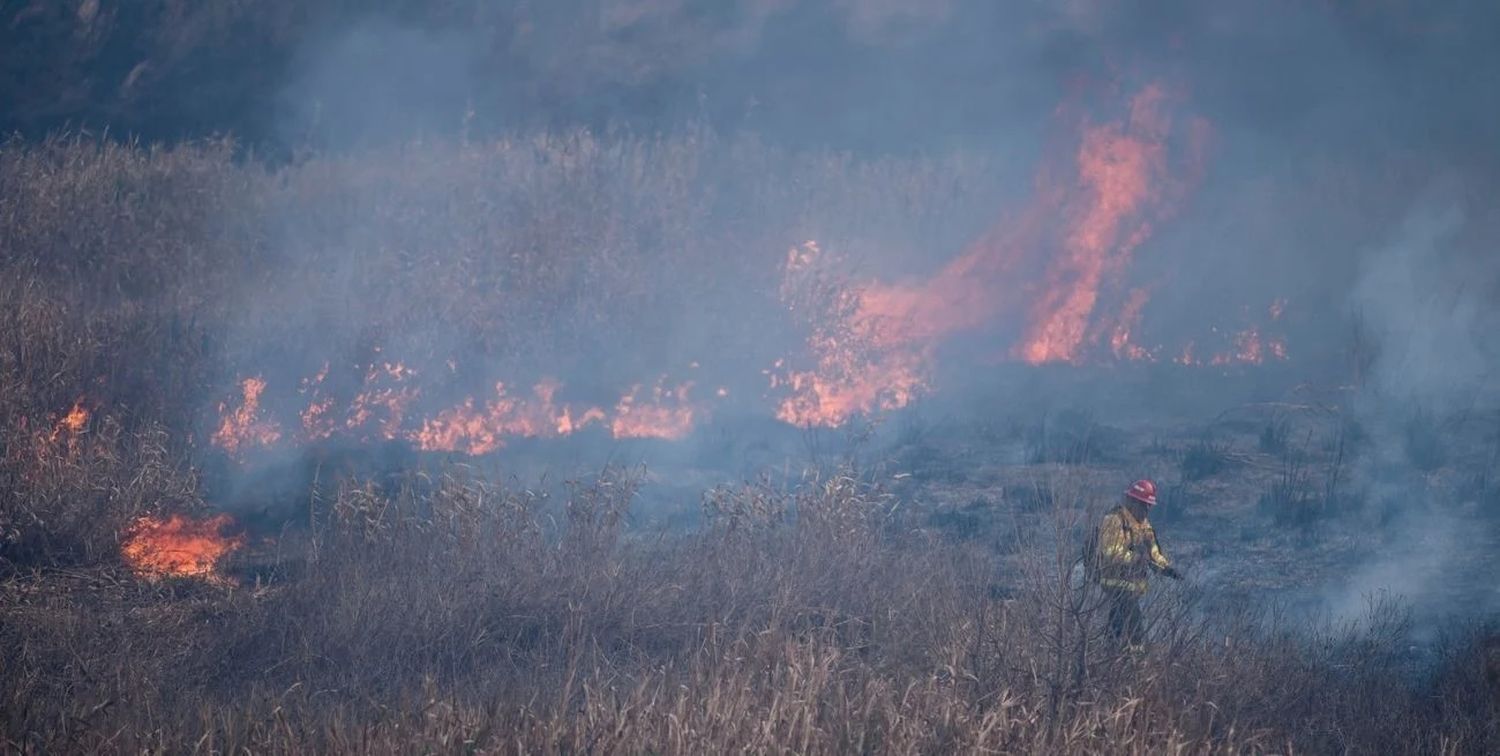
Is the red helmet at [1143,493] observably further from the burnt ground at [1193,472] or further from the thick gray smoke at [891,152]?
the thick gray smoke at [891,152]

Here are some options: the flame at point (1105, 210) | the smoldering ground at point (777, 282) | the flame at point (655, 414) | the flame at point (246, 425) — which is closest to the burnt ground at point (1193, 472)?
the smoldering ground at point (777, 282)

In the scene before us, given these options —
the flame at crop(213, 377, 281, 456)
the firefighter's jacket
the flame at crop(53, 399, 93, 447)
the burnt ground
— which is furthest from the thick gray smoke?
the firefighter's jacket

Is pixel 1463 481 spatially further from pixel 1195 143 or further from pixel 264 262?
pixel 264 262

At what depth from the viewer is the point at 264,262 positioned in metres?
17.0

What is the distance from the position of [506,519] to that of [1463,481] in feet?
32.4

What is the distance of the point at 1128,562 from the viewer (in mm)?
7965

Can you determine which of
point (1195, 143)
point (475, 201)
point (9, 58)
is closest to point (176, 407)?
point (475, 201)

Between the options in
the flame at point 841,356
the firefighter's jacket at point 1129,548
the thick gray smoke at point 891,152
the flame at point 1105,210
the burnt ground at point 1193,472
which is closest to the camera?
the firefighter's jacket at point 1129,548

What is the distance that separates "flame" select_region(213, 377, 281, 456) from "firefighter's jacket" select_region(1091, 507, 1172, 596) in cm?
971

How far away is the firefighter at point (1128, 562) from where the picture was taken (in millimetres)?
7207

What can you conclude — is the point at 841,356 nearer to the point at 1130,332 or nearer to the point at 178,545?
the point at 1130,332

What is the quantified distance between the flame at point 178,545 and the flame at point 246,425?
2.12m

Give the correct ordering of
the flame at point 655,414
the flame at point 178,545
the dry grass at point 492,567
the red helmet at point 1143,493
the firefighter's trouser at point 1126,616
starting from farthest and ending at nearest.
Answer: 1. the flame at point 655,414
2. the flame at point 178,545
3. the red helmet at point 1143,493
4. the firefighter's trouser at point 1126,616
5. the dry grass at point 492,567

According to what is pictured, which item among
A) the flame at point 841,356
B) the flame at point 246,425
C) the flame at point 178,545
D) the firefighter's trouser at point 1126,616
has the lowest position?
the flame at point 178,545
